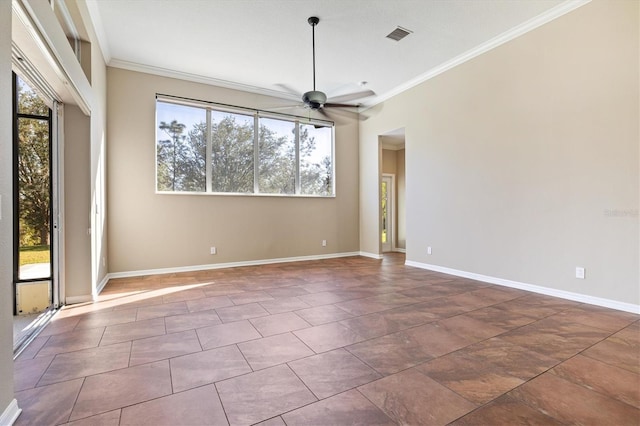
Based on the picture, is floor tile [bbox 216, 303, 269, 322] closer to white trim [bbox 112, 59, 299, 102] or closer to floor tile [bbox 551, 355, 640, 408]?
floor tile [bbox 551, 355, 640, 408]

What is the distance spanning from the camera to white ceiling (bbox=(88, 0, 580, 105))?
354cm

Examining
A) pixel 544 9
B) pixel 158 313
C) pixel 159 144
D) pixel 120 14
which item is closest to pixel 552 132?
pixel 544 9

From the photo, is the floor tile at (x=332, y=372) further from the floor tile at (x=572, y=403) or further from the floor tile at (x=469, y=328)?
the floor tile at (x=469, y=328)

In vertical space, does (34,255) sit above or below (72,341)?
above

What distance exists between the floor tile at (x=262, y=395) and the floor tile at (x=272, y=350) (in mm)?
122

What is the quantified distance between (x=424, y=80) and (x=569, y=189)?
3038mm

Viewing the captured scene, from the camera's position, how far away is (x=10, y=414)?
149 cm

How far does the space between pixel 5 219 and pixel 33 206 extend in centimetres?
206

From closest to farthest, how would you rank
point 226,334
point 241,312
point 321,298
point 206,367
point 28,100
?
1. point 206,367
2. point 226,334
3. point 28,100
4. point 241,312
5. point 321,298

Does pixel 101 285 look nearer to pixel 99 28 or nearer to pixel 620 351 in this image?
pixel 99 28

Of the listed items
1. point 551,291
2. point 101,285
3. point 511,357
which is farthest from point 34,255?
point 551,291

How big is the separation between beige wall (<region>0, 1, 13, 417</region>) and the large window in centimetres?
379

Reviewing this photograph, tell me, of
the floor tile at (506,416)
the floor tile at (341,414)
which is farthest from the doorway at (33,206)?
the floor tile at (506,416)

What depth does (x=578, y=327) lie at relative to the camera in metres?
2.75
